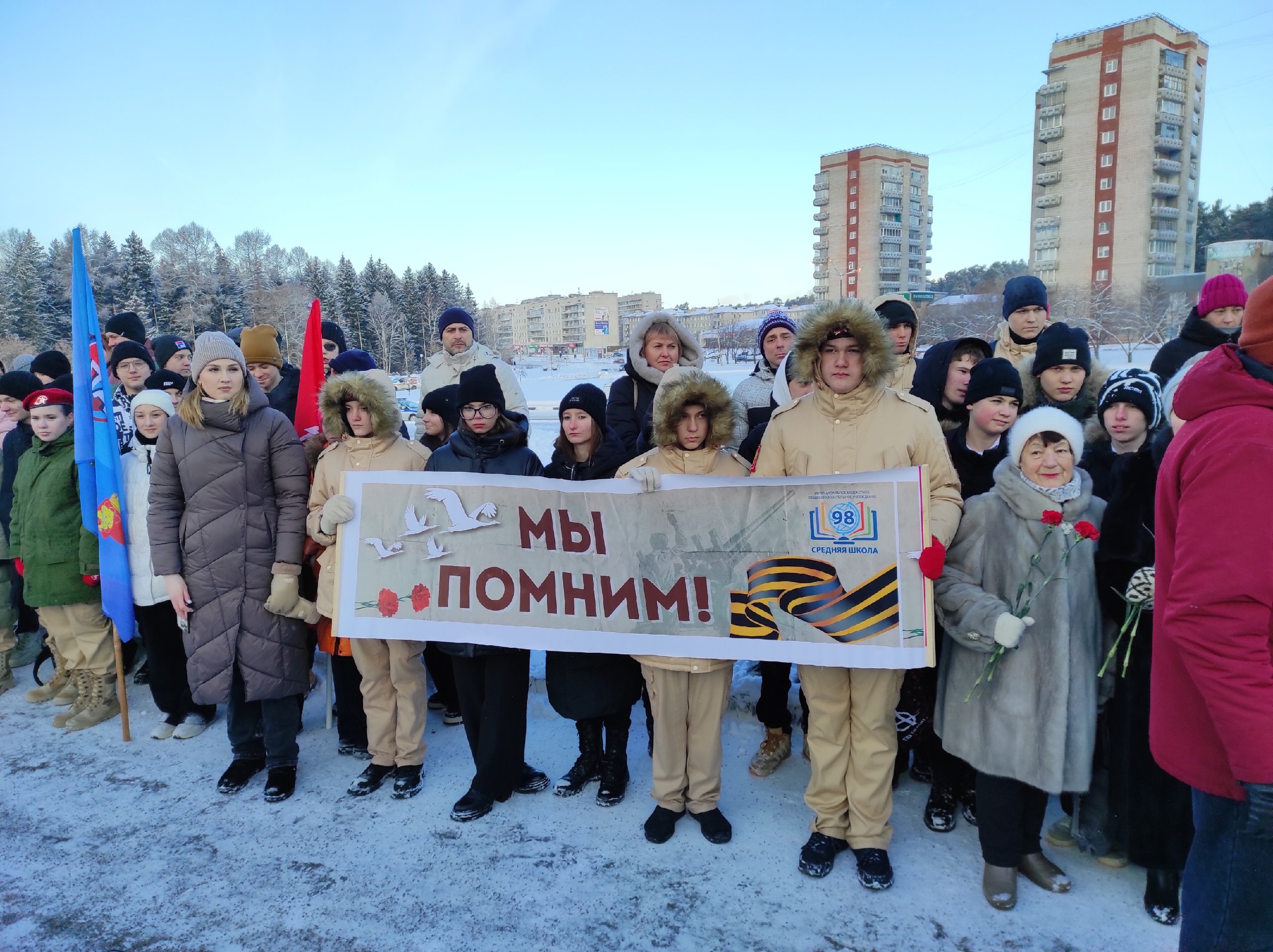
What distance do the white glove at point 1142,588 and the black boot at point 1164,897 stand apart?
1.07 metres

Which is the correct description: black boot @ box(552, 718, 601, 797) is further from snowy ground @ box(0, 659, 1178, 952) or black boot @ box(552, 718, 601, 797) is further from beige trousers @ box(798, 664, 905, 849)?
beige trousers @ box(798, 664, 905, 849)

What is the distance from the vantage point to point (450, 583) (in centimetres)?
354

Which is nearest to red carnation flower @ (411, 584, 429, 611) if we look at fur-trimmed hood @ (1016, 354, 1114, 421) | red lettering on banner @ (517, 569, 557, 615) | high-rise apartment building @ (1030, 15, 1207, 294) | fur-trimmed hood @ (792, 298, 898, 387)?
red lettering on banner @ (517, 569, 557, 615)

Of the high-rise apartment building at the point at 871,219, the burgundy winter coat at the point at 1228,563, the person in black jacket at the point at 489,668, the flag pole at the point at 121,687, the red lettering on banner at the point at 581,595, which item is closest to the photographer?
the burgundy winter coat at the point at 1228,563

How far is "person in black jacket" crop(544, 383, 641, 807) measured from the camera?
3572 millimetres

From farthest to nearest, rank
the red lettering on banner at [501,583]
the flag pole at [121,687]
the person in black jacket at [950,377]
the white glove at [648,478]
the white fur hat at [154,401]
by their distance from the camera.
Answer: the white fur hat at [154,401] → the flag pole at [121,687] → the person in black jacket at [950,377] → the red lettering on banner at [501,583] → the white glove at [648,478]

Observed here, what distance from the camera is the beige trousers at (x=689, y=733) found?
3.32 metres

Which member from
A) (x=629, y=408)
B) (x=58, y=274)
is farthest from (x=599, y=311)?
(x=629, y=408)

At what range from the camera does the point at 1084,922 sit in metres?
2.67

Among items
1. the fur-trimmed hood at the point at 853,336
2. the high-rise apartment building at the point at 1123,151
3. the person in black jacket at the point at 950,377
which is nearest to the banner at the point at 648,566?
the fur-trimmed hood at the point at 853,336

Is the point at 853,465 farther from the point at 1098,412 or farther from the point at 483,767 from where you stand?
the point at 483,767

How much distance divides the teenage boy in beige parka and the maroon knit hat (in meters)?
2.05

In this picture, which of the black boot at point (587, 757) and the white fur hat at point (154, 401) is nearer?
the black boot at point (587, 757)

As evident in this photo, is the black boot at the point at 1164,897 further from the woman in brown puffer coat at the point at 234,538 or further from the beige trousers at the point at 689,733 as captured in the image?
the woman in brown puffer coat at the point at 234,538
